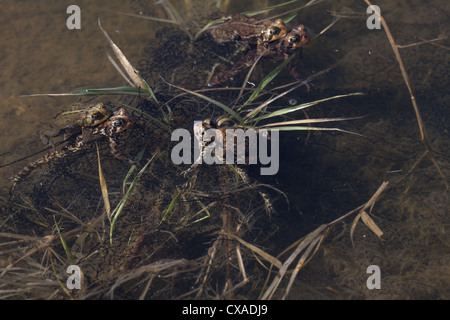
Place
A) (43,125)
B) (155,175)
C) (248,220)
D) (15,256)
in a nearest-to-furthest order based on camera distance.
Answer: (15,256) → (248,220) → (155,175) → (43,125)

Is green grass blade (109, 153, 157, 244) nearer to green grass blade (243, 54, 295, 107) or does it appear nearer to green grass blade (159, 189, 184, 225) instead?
green grass blade (159, 189, 184, 225)

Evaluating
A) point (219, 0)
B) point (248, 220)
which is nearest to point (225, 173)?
point (248, 220)

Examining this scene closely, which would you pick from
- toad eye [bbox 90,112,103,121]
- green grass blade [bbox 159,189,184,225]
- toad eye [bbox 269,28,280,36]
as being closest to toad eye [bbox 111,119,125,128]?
toad eye [bbox 90,112,103,121]

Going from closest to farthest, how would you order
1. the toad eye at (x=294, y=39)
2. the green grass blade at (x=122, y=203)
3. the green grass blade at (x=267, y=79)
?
the green grass blade at (x=122, y=203)
the green grass blade at (x=267, y=79)
the toad eye at (x=294, y=39)

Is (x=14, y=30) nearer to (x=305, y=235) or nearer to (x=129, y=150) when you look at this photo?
(x=129, y=150)

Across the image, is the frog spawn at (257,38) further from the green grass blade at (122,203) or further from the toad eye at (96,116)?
the green grass blade at (122,203)

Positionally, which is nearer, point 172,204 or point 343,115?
point 172,204

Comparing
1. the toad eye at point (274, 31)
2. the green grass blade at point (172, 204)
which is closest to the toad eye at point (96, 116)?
the green grass blade at point (172, 204)

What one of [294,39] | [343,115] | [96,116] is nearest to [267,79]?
[294,39]

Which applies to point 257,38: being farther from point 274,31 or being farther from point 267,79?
point 267,79
